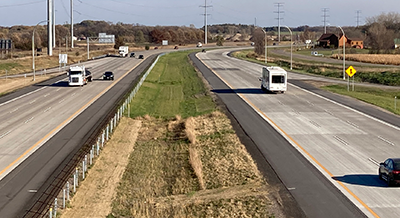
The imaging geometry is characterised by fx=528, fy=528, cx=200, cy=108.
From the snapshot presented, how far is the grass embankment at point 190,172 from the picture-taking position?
69.7ft

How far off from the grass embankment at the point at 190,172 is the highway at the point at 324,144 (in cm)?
172

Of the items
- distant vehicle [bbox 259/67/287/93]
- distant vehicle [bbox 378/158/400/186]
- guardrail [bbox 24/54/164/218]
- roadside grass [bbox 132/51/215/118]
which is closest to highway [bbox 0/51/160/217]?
guardrail [bbox 24/54/164/218]

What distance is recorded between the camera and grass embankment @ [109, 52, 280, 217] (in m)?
21.2

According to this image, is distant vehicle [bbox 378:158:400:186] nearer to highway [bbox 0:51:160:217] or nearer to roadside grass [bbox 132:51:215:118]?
highway [bbox 0:51:160:217]

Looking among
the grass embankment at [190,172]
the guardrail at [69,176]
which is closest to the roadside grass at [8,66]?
the grass embankment at [190,172]

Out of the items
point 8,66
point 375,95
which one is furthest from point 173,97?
point 8,66

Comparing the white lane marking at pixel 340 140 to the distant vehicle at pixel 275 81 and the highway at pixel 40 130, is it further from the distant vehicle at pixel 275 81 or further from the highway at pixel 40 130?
the distant vehicle at pixel 275 81

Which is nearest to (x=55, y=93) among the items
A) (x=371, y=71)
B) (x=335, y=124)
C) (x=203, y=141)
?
(x=203, y=141)

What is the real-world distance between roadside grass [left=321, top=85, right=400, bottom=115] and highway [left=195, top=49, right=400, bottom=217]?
162 centimetres

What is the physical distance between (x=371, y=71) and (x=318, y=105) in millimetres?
39086

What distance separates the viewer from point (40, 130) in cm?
3603

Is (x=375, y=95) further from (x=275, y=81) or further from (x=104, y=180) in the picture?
(x=104, y=180)

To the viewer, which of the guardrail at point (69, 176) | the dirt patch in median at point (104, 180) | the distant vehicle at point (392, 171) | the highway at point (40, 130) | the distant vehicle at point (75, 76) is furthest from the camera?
the distant vehicle at point (75, 76)

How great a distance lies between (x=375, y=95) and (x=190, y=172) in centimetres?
3740
